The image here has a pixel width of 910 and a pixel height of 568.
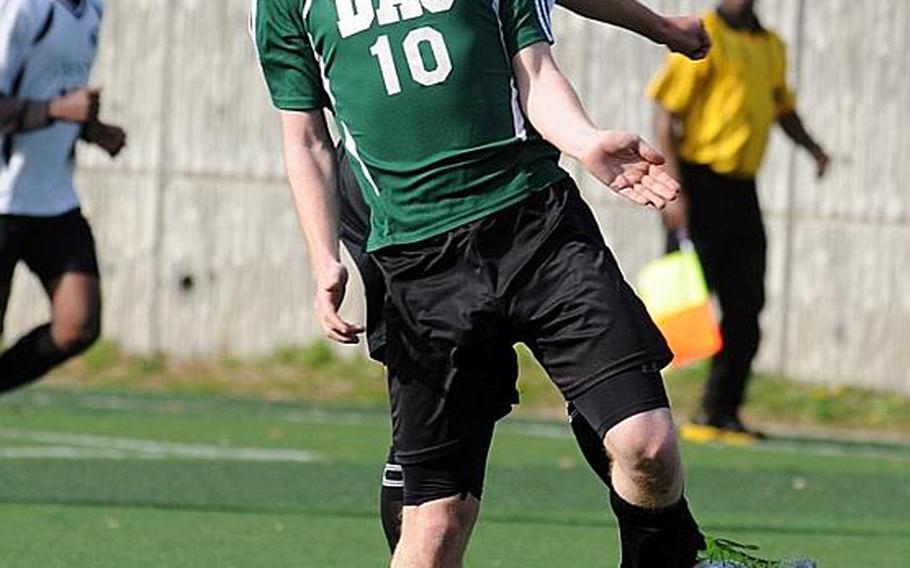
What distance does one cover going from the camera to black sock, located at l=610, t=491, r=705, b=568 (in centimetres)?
637

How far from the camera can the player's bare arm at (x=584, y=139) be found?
561 centimetres

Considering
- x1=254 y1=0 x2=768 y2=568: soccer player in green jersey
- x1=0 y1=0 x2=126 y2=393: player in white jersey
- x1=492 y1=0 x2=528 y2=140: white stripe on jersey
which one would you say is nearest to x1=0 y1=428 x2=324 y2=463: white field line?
x1=0 y1=0 x2=126 y2=393: player in white jersey

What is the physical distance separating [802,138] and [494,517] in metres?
4.24

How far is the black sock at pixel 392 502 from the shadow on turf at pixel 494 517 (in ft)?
8.36

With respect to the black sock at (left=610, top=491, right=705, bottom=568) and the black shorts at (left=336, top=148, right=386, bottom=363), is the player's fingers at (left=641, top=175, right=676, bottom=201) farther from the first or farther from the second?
the black shorts at (left=336, top=148, right=386, bottom=363)

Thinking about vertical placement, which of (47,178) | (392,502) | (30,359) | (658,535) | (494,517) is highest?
(658,535)

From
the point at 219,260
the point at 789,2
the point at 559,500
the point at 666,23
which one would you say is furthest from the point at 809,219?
the point at 666,23

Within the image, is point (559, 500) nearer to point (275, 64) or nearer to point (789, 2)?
point (275, 64)

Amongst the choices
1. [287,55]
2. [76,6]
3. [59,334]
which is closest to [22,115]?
[76,6]

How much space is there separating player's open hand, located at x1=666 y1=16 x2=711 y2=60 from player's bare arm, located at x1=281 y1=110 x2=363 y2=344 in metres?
0.94

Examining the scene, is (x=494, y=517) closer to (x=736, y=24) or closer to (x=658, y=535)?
(x=658, y=535)

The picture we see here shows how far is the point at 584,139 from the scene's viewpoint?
582 cm

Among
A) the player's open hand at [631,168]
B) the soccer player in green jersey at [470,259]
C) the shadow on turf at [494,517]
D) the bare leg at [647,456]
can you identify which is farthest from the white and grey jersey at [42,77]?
the player's open hand at [631,168]

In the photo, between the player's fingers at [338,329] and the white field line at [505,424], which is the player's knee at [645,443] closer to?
the player's fingers at [338,329]
